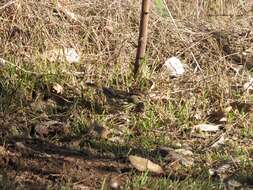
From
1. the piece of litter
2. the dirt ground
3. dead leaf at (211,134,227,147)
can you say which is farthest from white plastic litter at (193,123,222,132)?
the dirt ground

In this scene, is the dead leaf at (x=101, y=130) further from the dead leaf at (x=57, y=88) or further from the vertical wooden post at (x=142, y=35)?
the vertical wooden post at (x=142, y=35)

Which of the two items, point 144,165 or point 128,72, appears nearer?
point 144,165

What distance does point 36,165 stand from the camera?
131 inches

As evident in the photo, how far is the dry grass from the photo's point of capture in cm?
408

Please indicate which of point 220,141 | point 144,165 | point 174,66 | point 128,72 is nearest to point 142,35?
point 128,72

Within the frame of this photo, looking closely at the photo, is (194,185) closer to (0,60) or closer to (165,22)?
(0,60)

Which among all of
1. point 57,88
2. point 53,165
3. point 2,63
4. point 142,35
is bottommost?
point 53,165

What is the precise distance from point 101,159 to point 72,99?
2.87ft

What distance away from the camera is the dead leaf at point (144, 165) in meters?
3.41

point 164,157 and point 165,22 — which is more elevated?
point 165,22

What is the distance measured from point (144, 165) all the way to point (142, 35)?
1365 millimetres

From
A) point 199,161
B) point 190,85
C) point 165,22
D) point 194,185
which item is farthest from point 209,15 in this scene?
point 194,185

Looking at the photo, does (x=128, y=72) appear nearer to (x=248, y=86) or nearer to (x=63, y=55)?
(x=63, y=55)

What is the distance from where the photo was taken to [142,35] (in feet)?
14.7
